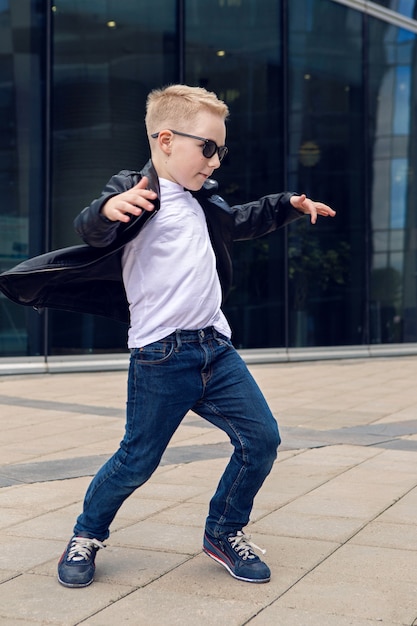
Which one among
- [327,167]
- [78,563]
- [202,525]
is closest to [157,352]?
[78,563]

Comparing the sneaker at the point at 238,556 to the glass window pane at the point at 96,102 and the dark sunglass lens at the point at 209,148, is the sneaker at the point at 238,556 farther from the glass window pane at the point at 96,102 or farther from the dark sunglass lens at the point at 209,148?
the glass window pane at the point at 96,102

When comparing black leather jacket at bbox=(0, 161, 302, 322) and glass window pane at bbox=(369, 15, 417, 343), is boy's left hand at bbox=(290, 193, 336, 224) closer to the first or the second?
black leather jacket at bbox=(0, 161, 302, 322)

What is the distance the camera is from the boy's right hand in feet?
10.1

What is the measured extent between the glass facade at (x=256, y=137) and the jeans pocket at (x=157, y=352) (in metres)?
9.63

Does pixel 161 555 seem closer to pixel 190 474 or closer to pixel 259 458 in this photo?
pixel 259 458

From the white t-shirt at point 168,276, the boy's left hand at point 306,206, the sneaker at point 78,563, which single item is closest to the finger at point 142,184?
the white t-shirt at point 168,276

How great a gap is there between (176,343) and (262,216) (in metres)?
0.68

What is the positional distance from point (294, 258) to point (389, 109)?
3.72 metres

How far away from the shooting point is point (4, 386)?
11258 millimetres

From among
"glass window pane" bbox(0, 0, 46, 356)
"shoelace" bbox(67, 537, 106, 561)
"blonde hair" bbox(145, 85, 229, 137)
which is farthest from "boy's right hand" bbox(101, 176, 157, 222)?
"glass window pane" bbox(0, 0, 46, 356)

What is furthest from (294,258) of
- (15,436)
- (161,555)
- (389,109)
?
(161,555)

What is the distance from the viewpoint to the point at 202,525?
4.38 meters

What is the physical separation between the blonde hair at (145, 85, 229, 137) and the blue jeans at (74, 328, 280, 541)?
78 centimetres

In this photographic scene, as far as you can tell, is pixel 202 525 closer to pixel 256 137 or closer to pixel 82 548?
pixel 82 548
